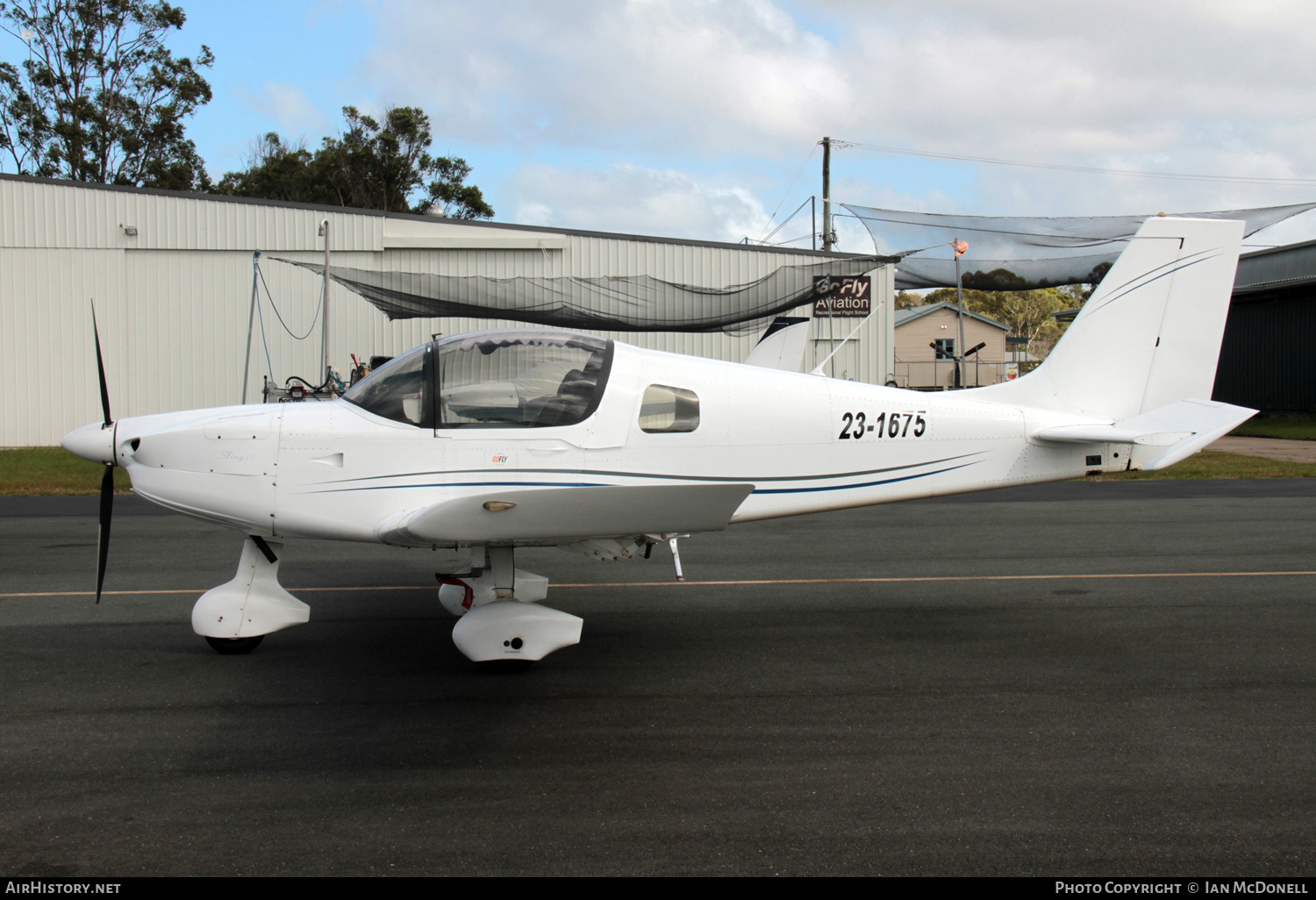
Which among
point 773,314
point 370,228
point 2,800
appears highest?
point 370,228

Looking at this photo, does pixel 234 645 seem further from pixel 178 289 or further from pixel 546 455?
pixel 178 289

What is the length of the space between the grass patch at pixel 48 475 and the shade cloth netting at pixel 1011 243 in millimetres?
16523

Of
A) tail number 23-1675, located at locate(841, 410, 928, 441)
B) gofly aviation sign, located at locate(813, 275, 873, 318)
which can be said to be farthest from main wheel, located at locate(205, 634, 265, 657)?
gofly aviation sign, located at locate(813, 275, 873, 318)

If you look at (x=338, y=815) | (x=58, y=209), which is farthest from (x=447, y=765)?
(x=58, y=209)

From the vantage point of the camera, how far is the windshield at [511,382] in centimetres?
530

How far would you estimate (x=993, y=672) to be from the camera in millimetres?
5250

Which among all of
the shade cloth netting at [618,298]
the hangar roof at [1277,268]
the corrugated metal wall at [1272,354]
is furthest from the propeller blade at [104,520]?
the corrugated metal wall at [1272,354]

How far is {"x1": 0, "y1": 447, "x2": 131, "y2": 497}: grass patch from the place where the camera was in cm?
1346

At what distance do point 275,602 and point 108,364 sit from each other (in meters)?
18.3

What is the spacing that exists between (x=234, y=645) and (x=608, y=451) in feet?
8.28

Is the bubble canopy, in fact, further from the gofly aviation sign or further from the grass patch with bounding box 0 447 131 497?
the gofly aviation sign

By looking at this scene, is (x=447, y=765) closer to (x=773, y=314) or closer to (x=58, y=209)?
(x=773, y=314)

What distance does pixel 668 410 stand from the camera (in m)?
5.51
